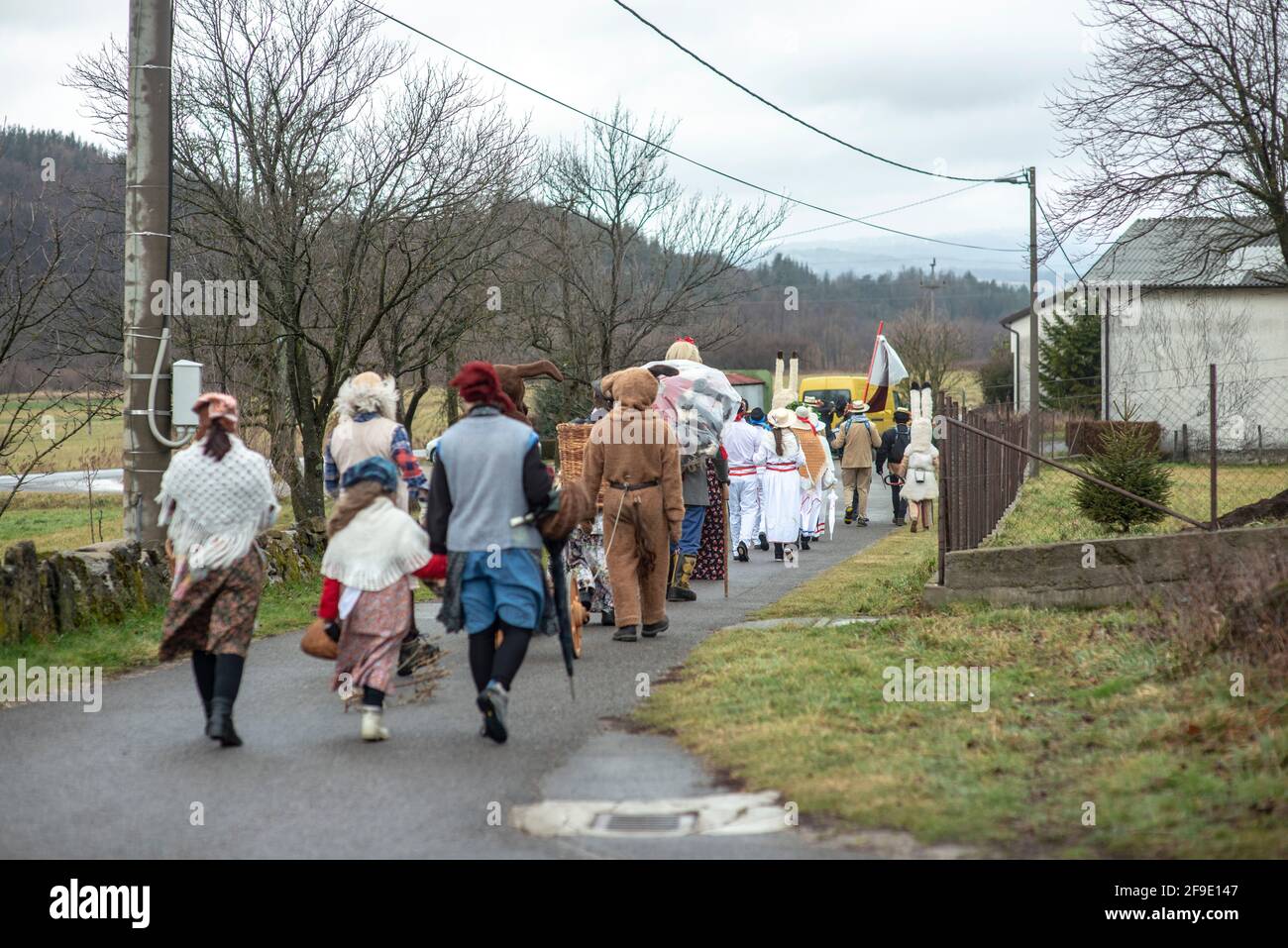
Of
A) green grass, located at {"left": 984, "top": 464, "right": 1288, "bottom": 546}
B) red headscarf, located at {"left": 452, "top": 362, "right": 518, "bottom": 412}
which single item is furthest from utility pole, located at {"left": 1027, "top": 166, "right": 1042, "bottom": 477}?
red headscarf, located at {"left": 452, "top": 362, "right": 518, "bottom": 412}

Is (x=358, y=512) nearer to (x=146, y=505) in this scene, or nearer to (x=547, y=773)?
(x=547, y=773)

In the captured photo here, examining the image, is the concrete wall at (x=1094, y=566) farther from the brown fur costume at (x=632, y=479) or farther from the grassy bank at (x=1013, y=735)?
the brown fur costume at (x=632, y=479)

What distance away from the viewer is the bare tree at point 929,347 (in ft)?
237

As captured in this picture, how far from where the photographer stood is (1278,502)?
13930mm

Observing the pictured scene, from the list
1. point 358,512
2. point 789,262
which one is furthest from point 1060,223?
point 789,262

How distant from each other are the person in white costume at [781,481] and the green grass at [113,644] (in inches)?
282

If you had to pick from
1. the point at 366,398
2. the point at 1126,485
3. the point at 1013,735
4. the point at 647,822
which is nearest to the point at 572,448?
the point at 366,398

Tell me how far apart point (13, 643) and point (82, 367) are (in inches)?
404

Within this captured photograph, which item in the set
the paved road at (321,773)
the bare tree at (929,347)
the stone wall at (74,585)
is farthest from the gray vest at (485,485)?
the bare tree at (929,347)

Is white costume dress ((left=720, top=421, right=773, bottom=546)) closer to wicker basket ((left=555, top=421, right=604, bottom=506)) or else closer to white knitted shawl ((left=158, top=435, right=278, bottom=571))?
wicker basket ((left=555, top=421, right=604, bottom=506))

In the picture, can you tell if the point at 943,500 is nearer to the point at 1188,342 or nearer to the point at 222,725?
the point at 222,725

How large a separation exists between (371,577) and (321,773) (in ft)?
3.80

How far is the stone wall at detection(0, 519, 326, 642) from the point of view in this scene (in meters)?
9.45

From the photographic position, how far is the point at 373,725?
6852mm
